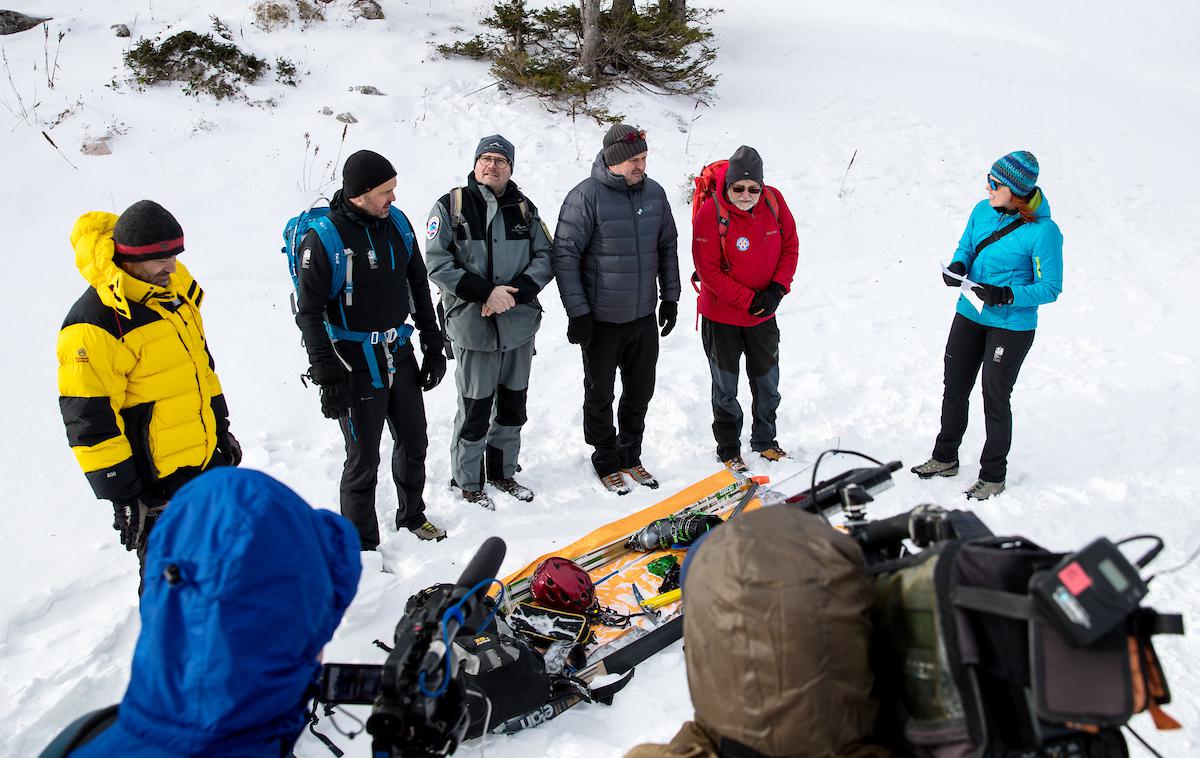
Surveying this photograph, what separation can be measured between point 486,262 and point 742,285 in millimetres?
1642

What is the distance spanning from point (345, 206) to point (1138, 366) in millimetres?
6073

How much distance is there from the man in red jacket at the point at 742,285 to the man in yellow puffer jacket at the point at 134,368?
302 centimetres

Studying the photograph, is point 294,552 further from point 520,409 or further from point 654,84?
point 654,84

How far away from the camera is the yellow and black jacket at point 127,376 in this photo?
3152mm

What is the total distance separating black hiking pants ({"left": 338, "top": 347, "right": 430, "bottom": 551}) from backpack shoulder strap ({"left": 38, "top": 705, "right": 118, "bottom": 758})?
253cm

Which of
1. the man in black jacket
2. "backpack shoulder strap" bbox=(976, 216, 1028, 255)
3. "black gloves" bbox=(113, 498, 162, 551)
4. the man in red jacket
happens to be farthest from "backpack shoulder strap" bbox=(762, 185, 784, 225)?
"black gloves" bbox=(113, 498, 162, 551)

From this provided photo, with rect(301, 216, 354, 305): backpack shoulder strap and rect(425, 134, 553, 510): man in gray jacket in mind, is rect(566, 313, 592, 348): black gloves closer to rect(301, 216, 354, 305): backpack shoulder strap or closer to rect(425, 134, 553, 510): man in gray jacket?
rect(425, 134, 553, 510): man in gray jacket

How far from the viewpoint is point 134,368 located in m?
3.31

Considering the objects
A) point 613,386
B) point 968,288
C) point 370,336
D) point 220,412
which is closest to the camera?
point 220,412

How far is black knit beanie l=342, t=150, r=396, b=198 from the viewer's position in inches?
155

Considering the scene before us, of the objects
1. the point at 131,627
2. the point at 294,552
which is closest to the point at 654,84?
the point at 131,627

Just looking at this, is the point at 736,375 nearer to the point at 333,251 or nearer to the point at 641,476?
the point at 641,476

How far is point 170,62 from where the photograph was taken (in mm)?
9914

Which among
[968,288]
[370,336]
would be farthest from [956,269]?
[370,336]
